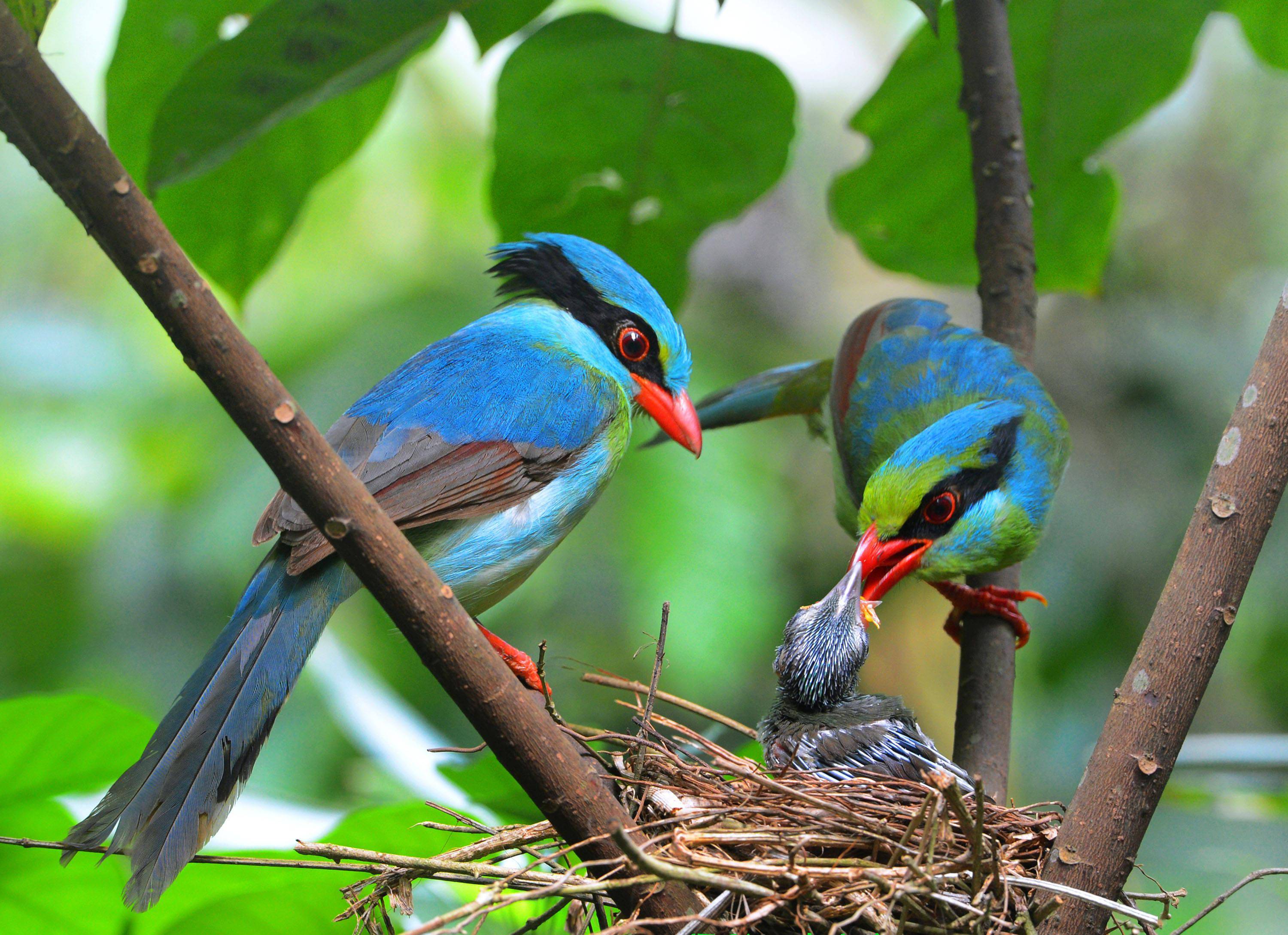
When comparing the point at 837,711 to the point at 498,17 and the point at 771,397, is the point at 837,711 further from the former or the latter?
the point at 498,17

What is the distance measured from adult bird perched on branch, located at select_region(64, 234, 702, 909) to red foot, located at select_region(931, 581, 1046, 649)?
1003 millimetres

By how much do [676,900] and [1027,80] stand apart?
272 cm

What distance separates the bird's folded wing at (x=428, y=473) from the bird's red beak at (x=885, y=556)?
1011 millimetres

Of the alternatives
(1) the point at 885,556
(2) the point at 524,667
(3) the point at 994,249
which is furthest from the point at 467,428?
(3) the point at 994,249

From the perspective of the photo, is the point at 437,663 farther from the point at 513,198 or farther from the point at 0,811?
the point at 513,198

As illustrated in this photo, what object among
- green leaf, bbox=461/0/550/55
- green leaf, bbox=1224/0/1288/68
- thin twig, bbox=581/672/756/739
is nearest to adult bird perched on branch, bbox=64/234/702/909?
thin twig, bbox=581/672/756/739

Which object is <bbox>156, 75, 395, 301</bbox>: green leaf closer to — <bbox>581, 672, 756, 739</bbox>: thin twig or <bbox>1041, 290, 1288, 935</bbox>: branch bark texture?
<bbox>581, 672, 756, 739</bbox>: thin twig

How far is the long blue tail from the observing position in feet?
6.24

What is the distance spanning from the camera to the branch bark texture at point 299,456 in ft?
4.81

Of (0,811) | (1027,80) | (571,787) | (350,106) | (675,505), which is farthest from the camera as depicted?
(675,505)

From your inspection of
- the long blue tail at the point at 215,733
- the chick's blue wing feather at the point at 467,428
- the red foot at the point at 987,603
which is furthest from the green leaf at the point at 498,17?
the red foot at the point at 987,603

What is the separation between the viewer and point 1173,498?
6656 millimetres

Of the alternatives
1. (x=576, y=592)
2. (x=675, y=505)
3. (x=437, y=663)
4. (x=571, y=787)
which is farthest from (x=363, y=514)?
(x=576, y=592)

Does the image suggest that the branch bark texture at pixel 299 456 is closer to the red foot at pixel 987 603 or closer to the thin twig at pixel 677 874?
the thin twig at pixel 677 874
